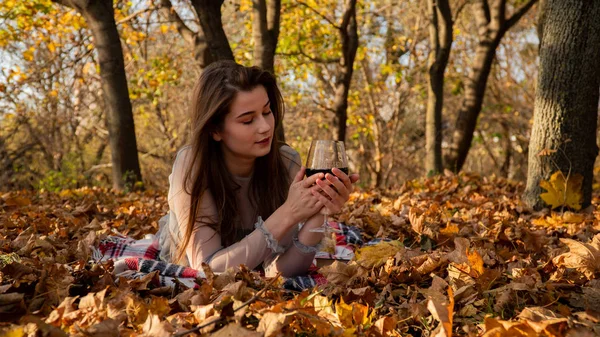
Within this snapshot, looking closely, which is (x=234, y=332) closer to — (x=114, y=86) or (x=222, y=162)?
(x=222, y=162)

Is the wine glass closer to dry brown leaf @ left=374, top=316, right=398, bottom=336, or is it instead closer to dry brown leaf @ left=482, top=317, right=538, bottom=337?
dry brown leaf @ left=374, top=316, right=398, bottom=336

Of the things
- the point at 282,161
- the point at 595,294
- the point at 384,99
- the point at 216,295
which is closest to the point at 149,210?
the point at 282,161

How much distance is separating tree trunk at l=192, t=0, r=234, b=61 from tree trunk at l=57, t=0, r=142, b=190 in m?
1.37

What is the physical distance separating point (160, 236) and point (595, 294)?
2.45 m

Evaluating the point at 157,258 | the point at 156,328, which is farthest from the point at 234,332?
the point at 157,258

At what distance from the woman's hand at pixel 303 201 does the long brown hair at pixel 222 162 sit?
0.48 meters

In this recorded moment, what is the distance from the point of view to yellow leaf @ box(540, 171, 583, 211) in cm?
429

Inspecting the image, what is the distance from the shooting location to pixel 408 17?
14469 millimetres

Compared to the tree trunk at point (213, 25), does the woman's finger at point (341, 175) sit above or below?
below

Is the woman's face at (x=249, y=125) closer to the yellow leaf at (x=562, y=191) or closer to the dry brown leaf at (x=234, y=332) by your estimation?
the dry brown leaf at (x=234, y=332)

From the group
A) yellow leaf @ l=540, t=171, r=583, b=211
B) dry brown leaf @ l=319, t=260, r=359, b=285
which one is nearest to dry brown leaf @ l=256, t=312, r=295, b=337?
dry brown leaf @ l=319, t=260, r=359, b=285

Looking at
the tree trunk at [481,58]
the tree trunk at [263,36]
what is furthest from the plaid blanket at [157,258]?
the tree trunk at [481,58]

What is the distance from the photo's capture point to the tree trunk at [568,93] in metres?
4.18

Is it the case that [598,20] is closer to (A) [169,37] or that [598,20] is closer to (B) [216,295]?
(B) [216,295]
